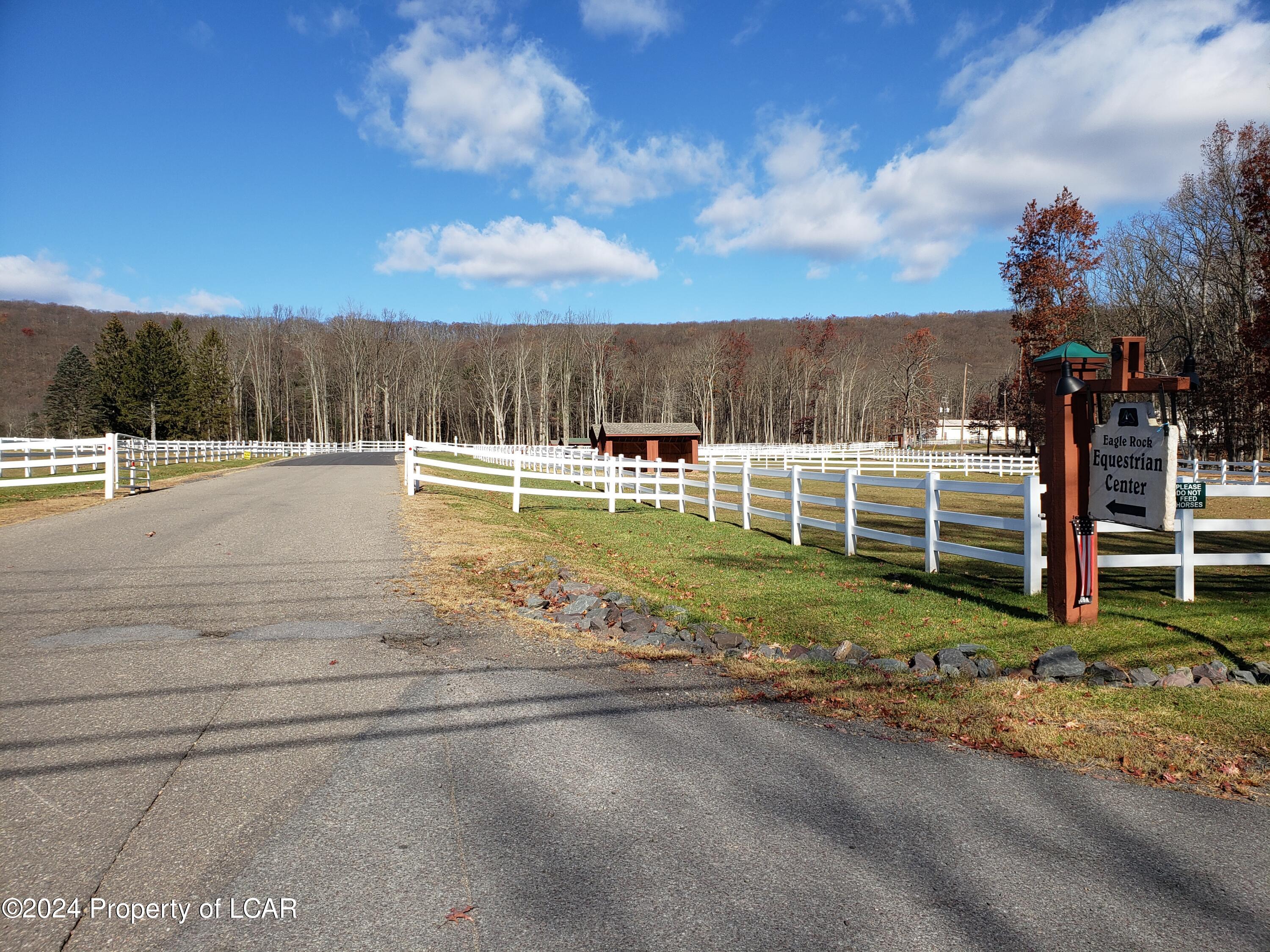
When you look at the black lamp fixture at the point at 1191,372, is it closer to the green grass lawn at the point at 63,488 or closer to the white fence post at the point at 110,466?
the white fence post at the point at 110,466

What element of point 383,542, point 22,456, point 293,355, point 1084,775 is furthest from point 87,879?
point 293,355

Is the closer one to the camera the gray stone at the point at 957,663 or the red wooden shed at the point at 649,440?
the gray stone at the point at 957,663

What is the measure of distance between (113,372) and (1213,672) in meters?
72.6

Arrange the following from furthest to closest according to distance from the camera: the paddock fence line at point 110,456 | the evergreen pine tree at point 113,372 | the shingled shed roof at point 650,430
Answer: the evergreen pine tree at point 113,372 < the shingled shed roof at point 650,430 < the paddock fence line at point 110,456

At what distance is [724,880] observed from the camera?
292 centimetres

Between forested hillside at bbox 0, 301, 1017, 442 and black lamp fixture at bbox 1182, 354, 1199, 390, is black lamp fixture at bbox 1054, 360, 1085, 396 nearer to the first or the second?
black lamp fixture at bbox 1182, 354, 1199, 390

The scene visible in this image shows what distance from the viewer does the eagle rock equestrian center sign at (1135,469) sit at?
5.96 m

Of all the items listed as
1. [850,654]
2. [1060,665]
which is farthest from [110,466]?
[1060,665]

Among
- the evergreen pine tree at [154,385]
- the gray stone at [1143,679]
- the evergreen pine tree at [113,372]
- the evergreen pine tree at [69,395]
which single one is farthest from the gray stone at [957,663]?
the evergreen pine tree at [69,395]

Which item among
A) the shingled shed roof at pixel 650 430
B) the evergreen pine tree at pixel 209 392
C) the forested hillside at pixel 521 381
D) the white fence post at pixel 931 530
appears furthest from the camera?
the forested hillside at pixel 521 381

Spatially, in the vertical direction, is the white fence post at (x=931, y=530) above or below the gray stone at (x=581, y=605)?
above

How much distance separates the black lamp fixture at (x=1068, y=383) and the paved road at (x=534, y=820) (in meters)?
4.04

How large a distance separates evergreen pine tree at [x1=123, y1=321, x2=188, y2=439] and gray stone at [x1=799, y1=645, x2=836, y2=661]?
212ft

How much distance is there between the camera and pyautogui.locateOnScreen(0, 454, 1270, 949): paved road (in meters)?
2.64
